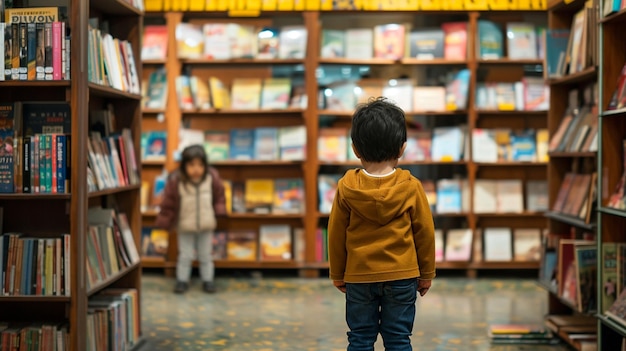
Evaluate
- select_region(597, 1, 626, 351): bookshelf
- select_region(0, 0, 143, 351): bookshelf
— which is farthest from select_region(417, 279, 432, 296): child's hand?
select_region(0, 0, 143, 351): bookshelf

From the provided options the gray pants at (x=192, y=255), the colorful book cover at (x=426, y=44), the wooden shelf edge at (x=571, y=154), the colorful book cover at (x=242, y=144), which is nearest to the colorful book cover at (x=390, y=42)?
the colorful book cover at (x=426, y=44)

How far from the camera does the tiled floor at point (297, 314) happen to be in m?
4.73

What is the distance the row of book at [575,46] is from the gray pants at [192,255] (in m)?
3.20

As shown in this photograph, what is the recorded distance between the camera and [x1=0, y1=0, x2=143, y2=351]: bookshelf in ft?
11.5

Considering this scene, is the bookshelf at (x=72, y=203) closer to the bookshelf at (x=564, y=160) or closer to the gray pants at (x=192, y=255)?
the gray pants at (x=192, y=255)

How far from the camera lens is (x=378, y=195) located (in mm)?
2910

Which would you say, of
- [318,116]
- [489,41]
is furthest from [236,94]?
[489,41]

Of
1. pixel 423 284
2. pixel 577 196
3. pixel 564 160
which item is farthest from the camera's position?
pixel 564 160

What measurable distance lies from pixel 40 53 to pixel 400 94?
14.0ft

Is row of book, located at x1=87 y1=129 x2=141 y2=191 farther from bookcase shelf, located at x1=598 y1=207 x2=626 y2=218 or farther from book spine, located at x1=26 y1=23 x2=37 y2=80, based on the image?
bookcase shelf, located at x1=598 y1=207 x2=626 y2=218

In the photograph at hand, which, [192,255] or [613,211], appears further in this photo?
[192,255]

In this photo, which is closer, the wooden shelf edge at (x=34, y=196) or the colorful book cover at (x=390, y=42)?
the wooden shelf edge at (x=34, y=196)

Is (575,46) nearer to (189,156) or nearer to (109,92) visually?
(109,92)

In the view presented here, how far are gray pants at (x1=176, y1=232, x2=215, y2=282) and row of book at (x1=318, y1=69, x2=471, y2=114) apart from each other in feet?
5.37
